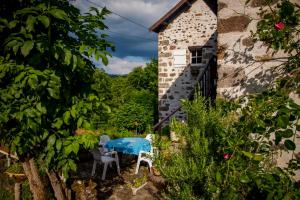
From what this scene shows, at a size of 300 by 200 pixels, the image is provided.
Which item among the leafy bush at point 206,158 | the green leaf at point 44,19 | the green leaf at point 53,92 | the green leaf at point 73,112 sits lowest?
the leafy bush at point 206,158

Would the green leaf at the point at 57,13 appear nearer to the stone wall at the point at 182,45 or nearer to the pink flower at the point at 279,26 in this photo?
the pink flower at the point at 279,26

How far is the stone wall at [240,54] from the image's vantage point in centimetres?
296

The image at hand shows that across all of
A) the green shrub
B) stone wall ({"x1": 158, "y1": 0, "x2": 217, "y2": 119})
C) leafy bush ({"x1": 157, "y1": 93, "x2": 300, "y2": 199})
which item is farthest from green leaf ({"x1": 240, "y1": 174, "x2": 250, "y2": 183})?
stone wall ({"x1": 158, "y1": 0, "x2": 217, "y2": 119})

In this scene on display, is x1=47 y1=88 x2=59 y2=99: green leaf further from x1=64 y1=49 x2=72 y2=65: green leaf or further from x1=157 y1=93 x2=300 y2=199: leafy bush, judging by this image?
x1=157 y1=93 x2=300 y2=199: leafy bush

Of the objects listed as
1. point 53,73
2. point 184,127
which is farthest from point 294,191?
point 53,73

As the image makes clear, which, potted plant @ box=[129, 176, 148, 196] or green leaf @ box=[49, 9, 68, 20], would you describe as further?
Result: potted plant @ box=[129, 176, 148, 196]

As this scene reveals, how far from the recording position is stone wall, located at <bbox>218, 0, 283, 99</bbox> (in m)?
2.96

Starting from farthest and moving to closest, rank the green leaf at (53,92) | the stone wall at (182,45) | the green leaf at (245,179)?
the stone wall at (182,45) < the green leaf at (53,92) < the green leaf at (245,179)

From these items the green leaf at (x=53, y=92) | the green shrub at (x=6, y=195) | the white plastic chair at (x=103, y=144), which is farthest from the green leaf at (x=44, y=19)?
the white plastic chair at (x=103, y=144)

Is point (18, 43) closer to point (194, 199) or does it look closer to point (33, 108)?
point (33, 108)

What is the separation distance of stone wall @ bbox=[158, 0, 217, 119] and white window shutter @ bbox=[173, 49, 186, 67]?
0.10 m

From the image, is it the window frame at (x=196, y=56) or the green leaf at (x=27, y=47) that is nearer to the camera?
the green leaf at (x=27, y=47)

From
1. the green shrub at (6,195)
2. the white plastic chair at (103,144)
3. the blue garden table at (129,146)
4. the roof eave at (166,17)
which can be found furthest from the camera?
the roof eave at (166,17)

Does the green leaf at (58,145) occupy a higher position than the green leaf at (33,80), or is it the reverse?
the green leaf at (33,80)
